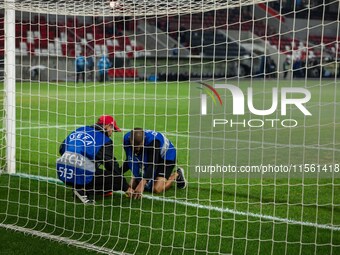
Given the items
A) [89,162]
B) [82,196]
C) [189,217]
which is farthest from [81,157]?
[189,217]

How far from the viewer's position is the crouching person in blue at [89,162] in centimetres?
591

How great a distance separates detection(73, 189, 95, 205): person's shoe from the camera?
19.3 ft

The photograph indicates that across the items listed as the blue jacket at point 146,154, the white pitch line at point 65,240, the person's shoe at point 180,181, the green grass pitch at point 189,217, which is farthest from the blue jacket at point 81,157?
the person's shoe at point 180,181

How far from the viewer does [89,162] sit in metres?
5.91

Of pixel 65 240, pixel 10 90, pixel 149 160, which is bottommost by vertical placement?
pixel 65 240

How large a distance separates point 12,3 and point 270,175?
398 centimetres

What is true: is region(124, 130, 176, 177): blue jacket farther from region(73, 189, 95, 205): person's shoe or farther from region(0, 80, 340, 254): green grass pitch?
region(73, 189, 95, 205): person's shoe

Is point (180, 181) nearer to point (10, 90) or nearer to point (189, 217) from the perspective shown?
point (189, 217)

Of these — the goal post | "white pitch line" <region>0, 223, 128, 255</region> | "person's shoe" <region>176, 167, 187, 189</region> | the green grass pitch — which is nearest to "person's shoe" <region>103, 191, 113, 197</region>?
the green grass pitch

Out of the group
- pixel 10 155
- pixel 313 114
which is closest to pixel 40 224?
pixel 10 155

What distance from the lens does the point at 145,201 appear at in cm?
605

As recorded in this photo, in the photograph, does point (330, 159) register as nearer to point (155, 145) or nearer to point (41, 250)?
point (155, 145)

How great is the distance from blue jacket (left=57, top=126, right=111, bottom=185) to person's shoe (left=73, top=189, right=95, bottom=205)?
Answer: 0.31 ft

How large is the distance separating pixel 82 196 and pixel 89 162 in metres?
0.37
